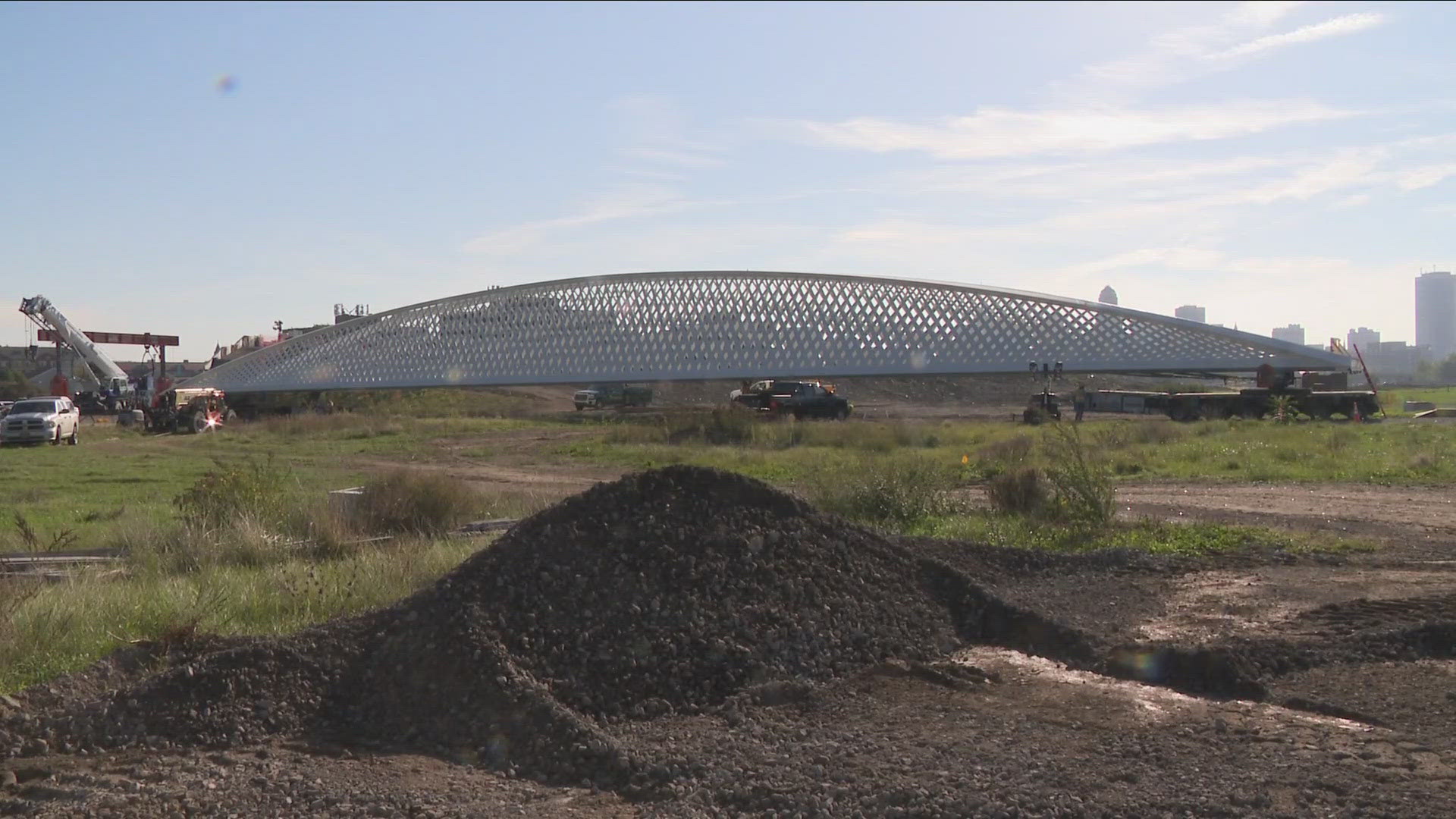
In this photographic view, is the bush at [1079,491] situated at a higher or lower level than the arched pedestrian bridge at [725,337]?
lower

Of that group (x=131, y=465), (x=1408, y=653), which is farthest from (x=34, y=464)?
(x=1408, y=653)

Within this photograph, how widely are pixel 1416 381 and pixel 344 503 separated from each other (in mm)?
169748

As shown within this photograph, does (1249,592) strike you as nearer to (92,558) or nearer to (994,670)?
(994,670)

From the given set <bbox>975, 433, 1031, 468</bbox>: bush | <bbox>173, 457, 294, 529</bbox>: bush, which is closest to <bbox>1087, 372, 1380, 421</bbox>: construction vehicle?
<bbox>975, 433, 1031, 468</bbox>: bush

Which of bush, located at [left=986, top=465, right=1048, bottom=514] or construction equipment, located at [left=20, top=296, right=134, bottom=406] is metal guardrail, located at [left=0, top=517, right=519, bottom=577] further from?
construction equipment, located at [left=20, top=296, right=134, bottom=406]

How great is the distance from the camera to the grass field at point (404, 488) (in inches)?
336

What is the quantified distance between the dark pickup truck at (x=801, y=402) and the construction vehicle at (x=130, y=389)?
21283 millimetres

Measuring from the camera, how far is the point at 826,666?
7.02 m

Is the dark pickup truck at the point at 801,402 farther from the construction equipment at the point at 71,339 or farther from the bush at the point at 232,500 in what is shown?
the construction equipment at the point at 71,339

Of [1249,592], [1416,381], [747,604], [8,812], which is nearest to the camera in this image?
[8,812]

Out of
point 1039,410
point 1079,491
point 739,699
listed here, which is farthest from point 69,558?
point 1039,410

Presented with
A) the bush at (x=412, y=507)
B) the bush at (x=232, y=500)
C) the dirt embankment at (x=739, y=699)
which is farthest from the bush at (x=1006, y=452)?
the dirt embankment at (x=739, y=699)

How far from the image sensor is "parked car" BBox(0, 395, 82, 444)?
37062 mm

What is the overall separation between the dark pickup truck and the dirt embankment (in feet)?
119
